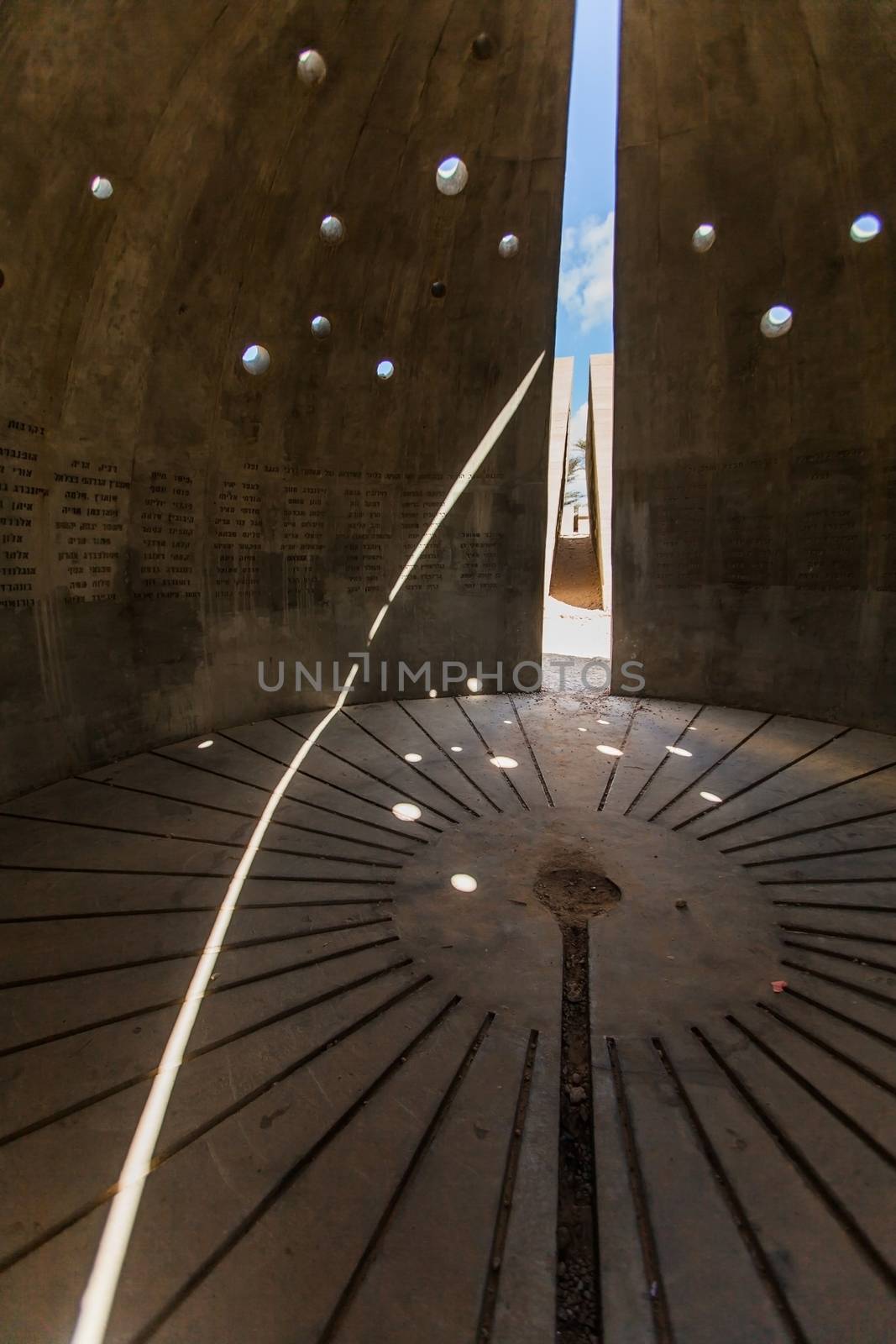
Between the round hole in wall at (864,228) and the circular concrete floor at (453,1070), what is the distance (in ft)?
16.4

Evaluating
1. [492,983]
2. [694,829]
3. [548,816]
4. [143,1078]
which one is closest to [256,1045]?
[143,1078]

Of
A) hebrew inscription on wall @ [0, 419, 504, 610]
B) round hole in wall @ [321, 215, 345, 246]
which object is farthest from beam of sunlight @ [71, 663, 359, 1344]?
round hole in wall @ [321, 215, 345, 246]

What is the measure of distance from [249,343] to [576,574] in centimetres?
1118

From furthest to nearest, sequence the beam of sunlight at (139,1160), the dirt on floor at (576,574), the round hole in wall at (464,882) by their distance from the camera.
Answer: the dirt on floor at (576,574)
the round hole in wall at (464,882)
the beam of sunlight at (139,1160)

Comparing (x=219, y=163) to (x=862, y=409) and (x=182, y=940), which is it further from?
(x=862, y=409)

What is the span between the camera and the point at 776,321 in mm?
6297

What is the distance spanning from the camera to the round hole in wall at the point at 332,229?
18.5 ft

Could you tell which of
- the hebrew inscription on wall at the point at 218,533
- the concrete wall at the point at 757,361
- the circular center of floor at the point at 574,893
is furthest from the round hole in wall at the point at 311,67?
the circular center of floor at the point at 574,893

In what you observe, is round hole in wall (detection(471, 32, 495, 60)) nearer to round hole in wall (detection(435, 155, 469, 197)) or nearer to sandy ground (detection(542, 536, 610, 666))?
round hole in wall (detection(435, 155, 469, 197))

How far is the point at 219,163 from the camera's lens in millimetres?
4715

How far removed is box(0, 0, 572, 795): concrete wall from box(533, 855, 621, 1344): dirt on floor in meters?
4.05

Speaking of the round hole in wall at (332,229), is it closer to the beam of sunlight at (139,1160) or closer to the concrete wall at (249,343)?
the concrete wall at (249,343)

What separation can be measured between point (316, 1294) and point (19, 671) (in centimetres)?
436

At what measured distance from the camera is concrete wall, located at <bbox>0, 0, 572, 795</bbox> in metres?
4.14
